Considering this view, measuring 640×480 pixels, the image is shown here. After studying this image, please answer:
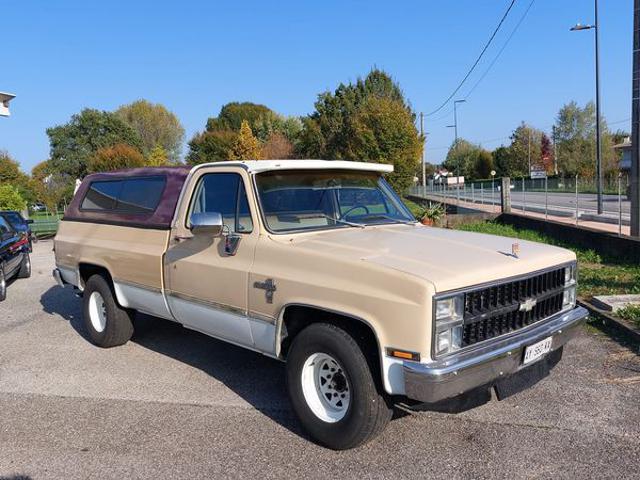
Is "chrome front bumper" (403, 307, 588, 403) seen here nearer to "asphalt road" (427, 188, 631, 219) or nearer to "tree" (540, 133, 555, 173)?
"asphalt road" (427, 188, 631, 219)

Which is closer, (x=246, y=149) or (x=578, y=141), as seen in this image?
(x=246, y=149)

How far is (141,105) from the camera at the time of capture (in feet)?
245

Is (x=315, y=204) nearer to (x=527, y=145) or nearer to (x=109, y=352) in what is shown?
(x=109, y=352)

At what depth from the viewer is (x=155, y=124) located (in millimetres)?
73938

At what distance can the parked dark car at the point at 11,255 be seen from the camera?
10.3 metres

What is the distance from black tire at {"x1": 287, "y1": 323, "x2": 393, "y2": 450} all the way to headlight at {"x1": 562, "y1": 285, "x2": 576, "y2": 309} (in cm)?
166

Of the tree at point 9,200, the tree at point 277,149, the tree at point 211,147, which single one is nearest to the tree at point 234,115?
the tree at point 211,147

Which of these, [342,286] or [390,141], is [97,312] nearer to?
[342,286]

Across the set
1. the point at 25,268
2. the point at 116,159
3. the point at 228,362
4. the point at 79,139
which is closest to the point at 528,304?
the point at 228,362

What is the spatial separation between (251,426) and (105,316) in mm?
2859

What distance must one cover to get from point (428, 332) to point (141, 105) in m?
77.5

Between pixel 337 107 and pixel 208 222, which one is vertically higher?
pixel 337 107

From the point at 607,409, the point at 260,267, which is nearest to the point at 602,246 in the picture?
the point at 607,409

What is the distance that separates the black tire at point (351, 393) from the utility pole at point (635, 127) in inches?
344
